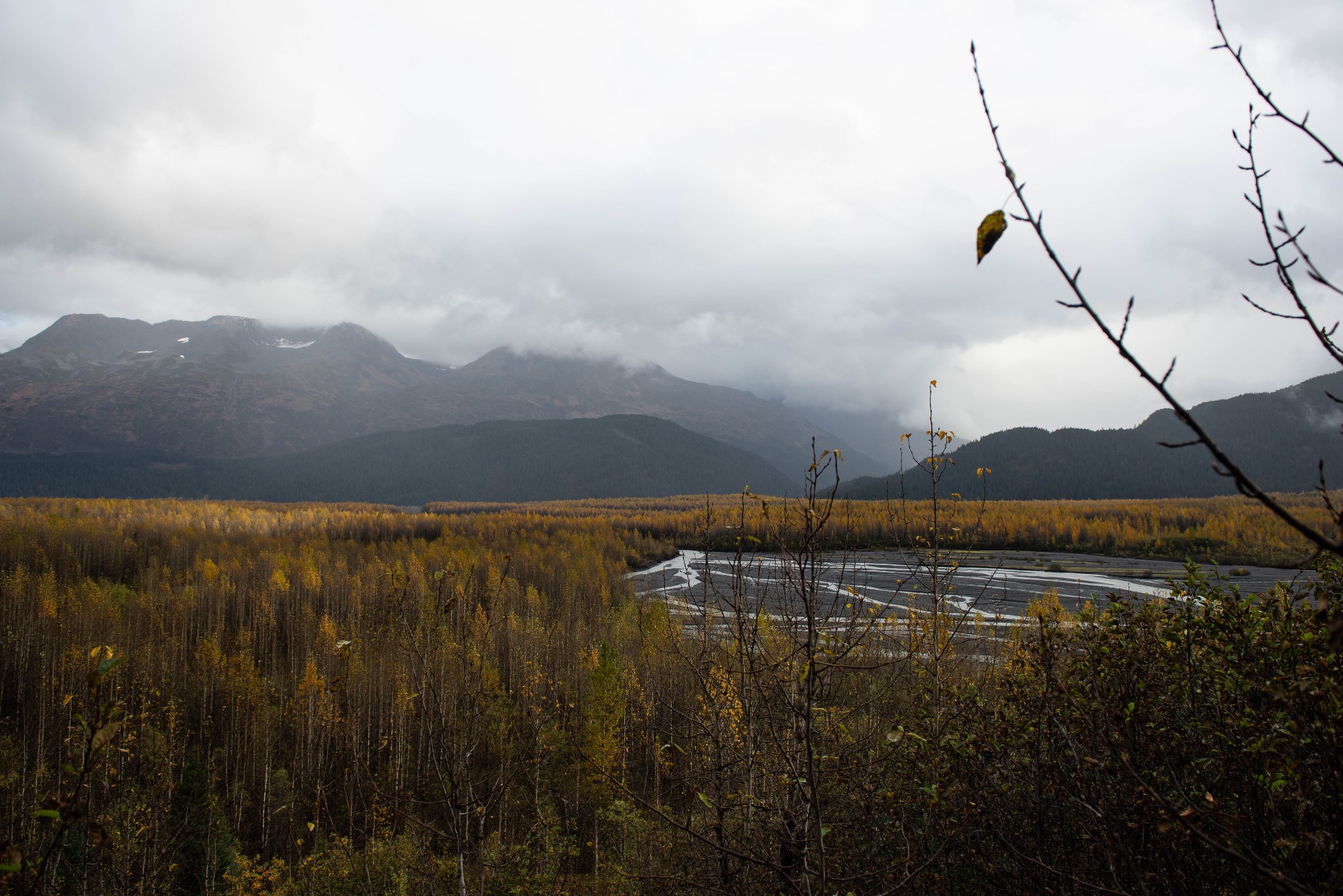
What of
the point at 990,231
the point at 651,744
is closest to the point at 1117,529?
the point at 651,744

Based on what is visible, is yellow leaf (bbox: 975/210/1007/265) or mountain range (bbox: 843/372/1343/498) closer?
yellow leaf (bbox: 975/210/1007/265)

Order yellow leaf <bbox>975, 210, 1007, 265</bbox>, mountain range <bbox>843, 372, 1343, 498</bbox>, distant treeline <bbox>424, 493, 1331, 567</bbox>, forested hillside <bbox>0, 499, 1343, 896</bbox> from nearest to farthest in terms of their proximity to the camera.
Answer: yellow leaf <bbox>975, 210, 1007, 265</bbox>
forested hillside <bbox>0, 499, 1343, 896</bbox>
distant treeline <bbox>424, 493, 1331, 567</bbox>
mountain range <bbox>843, 372, 1343, 498</bbox>

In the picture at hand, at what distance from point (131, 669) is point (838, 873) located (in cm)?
2457

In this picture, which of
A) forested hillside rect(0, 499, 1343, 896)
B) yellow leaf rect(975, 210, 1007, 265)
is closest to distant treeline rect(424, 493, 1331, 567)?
forested hillside rect(0, 499, 1343, 896)

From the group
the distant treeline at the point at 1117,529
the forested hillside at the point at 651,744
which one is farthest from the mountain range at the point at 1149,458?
the forested hillside at the point at 651,744

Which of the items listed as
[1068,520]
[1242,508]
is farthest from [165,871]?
[1242,508]

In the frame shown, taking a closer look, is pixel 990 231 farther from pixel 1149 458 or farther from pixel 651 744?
pixel 1149 458

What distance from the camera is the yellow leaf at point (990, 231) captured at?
1779 millimetres

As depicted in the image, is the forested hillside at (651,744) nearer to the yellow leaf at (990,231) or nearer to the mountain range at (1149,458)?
the yellow leaf at (990,231)

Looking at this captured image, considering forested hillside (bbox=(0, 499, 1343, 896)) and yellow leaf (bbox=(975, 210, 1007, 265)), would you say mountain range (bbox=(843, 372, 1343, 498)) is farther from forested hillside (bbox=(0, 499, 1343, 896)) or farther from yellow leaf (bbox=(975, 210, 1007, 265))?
yellow leaf (bbox=(975, 210, 1007, 265))

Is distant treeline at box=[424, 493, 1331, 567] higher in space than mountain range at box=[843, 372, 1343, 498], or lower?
lower

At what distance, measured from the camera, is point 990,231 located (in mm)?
1792

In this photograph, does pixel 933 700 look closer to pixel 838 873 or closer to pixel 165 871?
pixel 838 873

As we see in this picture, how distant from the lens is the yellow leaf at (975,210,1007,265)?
1779 millimetres
